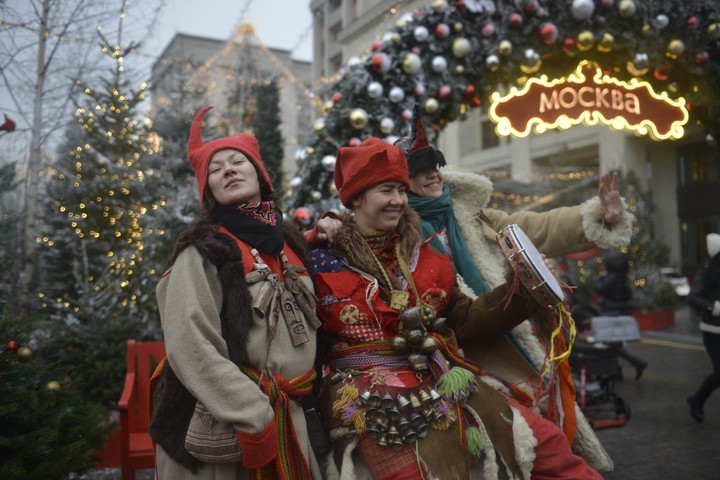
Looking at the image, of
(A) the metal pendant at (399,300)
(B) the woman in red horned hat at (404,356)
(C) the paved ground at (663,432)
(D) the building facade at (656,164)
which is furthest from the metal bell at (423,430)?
(D) the building facade at (656,164)

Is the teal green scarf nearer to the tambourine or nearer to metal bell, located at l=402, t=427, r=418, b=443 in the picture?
the tambourine

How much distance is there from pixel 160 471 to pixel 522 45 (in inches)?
216

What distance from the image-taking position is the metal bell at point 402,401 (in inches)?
93.7

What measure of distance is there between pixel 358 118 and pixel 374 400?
3504 mm

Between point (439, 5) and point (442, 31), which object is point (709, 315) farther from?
point (439, 5)

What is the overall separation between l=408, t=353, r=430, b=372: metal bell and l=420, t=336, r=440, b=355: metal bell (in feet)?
0.10

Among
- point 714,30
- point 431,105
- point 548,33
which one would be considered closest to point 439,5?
point 431,105

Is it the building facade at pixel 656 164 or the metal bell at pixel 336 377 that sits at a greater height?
the building facade at pixel 656 164

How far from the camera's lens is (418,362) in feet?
8.32

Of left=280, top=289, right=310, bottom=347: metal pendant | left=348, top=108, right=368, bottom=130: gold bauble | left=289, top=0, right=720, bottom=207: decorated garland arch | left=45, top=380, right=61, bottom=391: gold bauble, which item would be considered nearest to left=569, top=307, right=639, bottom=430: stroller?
left=289, top=0, right=720, bottom=207: decorated garland arch

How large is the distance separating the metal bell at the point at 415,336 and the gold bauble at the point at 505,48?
4332 millimetres

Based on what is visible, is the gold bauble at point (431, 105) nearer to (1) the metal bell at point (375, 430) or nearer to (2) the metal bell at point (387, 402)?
(2) the metal bell at point (387, 402)

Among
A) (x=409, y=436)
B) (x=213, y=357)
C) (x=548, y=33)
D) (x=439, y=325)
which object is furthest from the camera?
(x=548, y=33)

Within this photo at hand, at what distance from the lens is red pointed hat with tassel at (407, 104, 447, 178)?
330cm
